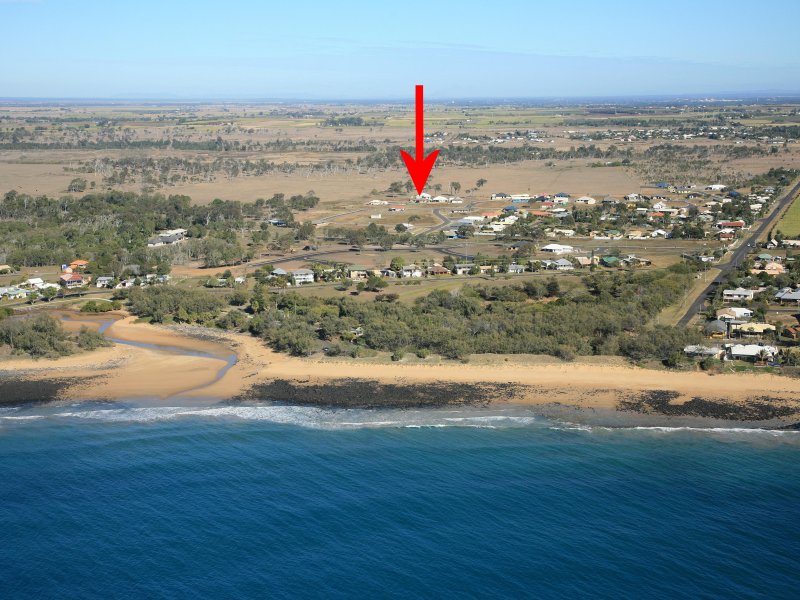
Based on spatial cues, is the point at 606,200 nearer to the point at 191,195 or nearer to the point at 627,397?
the point at 191,195

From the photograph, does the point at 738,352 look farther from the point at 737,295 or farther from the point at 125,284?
the point at 125,284

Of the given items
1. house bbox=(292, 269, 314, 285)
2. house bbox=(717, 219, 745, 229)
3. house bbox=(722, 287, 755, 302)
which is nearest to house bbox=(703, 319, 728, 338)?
house bbox=(722, 287, 755, 302)

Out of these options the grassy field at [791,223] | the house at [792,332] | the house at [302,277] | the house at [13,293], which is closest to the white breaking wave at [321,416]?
the house at [792,332]

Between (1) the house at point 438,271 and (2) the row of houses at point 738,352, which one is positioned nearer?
(2) the row of houses at point 738,352

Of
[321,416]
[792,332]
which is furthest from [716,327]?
[321,416]

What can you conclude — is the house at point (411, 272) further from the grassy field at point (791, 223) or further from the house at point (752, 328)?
the grassy field at point (791, 223)

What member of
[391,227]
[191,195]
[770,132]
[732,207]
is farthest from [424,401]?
[770,132]
